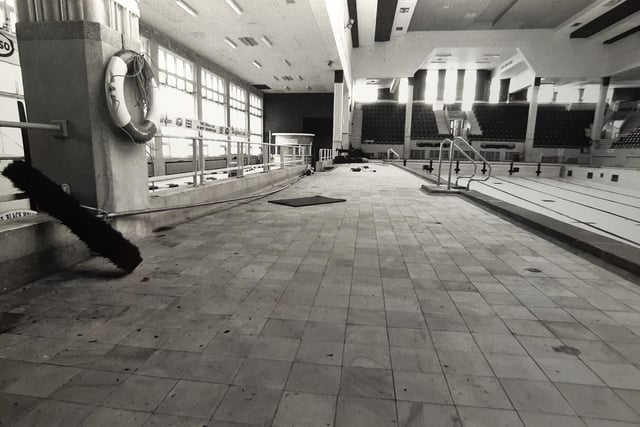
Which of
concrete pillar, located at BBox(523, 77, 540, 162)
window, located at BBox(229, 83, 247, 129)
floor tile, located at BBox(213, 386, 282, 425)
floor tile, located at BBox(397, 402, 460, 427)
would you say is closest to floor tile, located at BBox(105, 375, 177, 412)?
floor tile, located at BBox(213, 386, 282, 425)

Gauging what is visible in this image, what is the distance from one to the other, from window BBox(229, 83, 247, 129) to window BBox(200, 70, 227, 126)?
3.32 ft

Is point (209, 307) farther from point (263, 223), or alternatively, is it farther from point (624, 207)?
point (624, 207)

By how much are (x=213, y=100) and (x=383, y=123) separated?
10.5m

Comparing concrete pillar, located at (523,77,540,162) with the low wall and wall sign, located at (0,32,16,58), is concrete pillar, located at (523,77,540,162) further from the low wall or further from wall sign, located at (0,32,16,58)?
wall sign, located at (0,32,16,58)

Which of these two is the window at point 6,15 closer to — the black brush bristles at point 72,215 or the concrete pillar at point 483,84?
the black brush bristles at point 72,215

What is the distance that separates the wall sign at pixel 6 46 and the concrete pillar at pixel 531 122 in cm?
2177

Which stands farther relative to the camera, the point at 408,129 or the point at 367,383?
the point at 408,129

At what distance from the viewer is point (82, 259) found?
2.63 meters

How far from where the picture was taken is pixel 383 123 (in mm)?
22281

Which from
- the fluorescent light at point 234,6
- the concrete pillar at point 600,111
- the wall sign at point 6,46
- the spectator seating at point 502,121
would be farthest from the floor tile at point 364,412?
the concrete pillar at point 600,111

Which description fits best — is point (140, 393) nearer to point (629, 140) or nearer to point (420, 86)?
point (629, 140)

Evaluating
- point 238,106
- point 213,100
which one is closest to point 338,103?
point 213,100

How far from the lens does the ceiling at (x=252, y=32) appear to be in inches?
396

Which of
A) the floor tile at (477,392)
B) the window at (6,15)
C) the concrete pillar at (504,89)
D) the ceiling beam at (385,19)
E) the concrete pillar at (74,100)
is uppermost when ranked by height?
the ceiling beam at (385,19)
